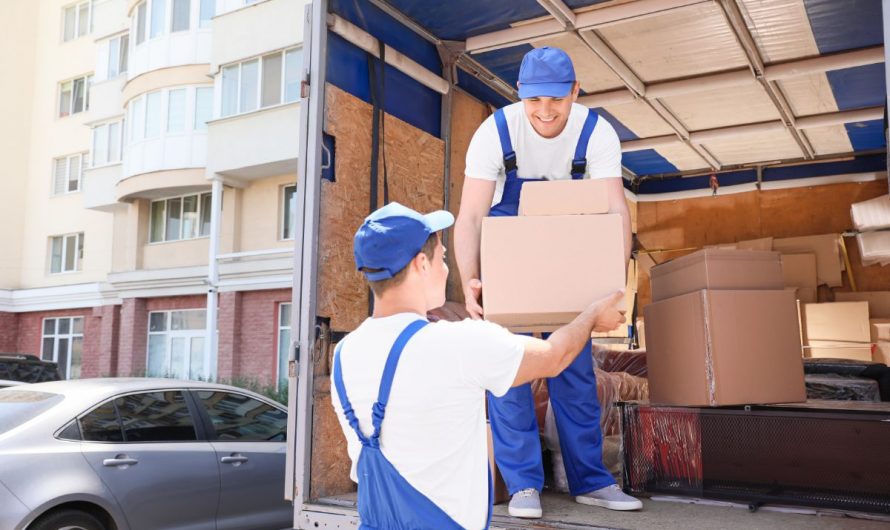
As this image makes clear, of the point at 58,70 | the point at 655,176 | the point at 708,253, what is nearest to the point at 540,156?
the point at 708,253

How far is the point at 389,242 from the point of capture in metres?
1.98

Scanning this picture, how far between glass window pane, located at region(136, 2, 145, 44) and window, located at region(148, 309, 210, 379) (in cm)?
760

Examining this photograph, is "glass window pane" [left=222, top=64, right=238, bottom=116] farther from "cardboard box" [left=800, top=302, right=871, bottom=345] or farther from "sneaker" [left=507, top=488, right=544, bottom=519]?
"sneaker" [left=507, top=488, right=544, bottom=519]

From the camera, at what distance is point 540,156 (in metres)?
3.47

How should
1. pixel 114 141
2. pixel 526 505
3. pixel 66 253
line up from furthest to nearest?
1. pixel 66 253
2. pixel 114 141
3. pixel 526 505

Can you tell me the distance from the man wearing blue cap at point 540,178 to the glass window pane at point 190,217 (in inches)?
754

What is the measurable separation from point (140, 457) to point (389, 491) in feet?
14.8

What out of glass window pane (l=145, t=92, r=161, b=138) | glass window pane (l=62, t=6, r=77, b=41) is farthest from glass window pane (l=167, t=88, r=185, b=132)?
glass window pane (l=62, t=6, r=77, b=41)

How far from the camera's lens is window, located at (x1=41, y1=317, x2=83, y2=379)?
24.5 meters

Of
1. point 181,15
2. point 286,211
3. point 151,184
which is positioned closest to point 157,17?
point 181,15

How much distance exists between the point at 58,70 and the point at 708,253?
2861 cm

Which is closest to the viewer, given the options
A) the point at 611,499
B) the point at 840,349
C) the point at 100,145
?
the point at 611,499

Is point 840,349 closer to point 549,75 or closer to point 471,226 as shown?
point 471,226

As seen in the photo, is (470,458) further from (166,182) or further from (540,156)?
(166,182)
